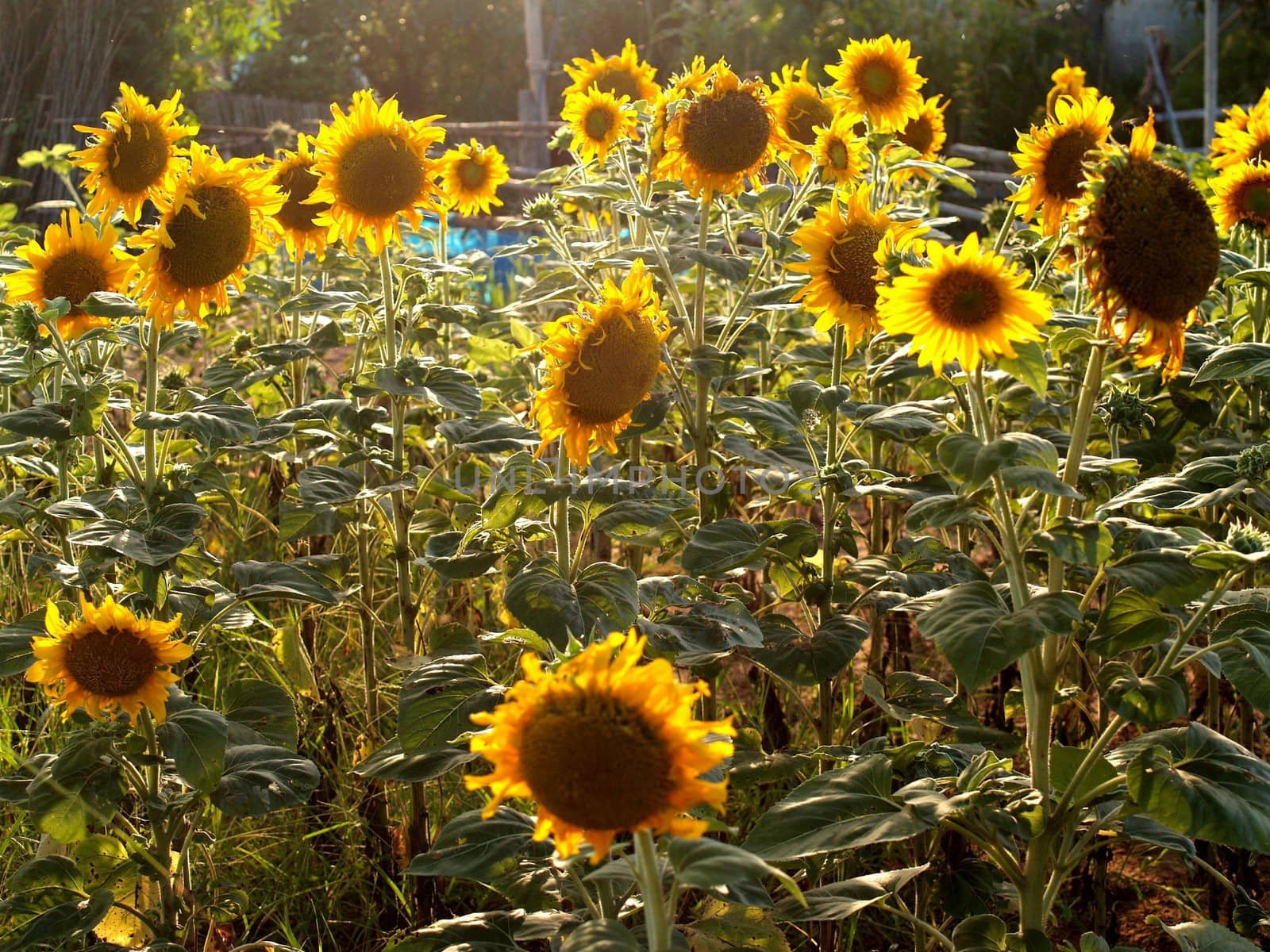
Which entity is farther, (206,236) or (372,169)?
(372,169)

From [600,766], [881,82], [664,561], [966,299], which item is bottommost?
[664,561]

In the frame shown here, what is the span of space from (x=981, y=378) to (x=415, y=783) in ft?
4.03

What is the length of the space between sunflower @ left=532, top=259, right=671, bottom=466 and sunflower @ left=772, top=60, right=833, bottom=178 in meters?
0.99

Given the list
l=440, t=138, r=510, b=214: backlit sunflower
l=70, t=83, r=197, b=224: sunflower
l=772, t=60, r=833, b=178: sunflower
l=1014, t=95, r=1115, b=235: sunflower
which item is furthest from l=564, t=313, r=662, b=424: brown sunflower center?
l=440, t=138, r=510, b=214: backlit sunflower

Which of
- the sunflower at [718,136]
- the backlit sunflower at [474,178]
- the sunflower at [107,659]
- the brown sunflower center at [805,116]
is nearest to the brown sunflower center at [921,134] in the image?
the brown sunflower center at [805,116]

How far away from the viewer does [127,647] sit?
1.79 metres

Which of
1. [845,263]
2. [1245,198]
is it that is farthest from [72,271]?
[1245,198]

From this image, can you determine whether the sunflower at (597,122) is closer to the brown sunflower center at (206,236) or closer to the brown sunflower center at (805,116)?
the brown sunflower center at (805,116)

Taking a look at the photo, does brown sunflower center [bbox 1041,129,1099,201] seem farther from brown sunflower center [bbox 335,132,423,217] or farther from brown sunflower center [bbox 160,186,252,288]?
brown sunflower center [bbox 160,186,252,288]

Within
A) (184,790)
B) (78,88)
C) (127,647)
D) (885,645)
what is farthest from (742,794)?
(78,88)

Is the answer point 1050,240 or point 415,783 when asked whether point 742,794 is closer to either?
point 415,783

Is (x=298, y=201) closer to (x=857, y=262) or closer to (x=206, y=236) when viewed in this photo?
(x=206, y=236)

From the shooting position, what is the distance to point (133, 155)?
6.97 ft

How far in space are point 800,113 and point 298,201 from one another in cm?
104
